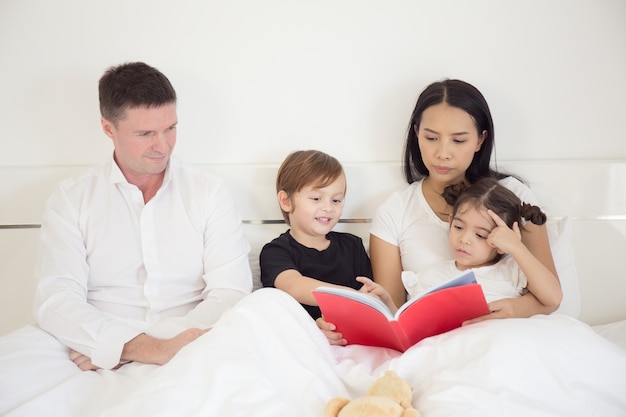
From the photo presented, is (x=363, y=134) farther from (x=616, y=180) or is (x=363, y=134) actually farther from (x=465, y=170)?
(x=616, y=180)

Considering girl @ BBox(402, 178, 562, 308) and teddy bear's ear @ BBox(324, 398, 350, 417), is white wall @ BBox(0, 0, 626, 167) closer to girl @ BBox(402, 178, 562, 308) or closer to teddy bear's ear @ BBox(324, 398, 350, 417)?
girl @ BBox(402, 178, 562, 308)

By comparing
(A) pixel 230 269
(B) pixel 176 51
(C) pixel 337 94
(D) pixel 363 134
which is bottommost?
(A) pixel 230 269

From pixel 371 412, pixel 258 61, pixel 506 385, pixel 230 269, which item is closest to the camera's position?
pixel 371 412

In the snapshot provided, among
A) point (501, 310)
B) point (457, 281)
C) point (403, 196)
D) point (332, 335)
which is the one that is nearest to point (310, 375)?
point (332, 335)

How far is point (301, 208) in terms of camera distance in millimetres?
2125

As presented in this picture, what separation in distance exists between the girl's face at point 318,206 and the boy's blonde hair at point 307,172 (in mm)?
16

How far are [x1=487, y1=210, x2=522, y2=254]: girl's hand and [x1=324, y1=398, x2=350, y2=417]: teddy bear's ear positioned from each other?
721mm

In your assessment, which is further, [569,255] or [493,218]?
[569,255]

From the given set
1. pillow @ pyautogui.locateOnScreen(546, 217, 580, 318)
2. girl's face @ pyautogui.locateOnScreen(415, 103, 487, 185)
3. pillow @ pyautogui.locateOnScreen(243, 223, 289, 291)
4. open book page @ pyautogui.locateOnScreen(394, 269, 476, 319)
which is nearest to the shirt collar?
pillow @ pyautogui.locateOnScreen(243, 223, 289, 291)

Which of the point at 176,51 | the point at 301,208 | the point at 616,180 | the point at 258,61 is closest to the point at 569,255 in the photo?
the point at 616,180

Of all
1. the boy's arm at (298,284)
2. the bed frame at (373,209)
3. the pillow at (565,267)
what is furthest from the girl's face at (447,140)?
the boy's arm at (298,284)

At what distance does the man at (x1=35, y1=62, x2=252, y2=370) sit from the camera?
78.4 inches

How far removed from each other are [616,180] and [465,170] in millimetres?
537

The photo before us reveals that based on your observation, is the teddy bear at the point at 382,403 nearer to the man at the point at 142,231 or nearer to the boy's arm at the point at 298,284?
the boy's arm at the point at 298,284
